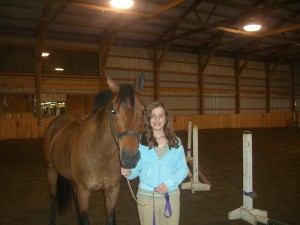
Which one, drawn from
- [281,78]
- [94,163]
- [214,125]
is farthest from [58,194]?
[281,78]

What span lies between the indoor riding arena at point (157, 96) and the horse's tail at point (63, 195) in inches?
8.5

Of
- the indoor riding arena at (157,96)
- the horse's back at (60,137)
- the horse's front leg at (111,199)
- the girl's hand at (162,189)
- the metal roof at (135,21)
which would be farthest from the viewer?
the metal roof at (135,21)

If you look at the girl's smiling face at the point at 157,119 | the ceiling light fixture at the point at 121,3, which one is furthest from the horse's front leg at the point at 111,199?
the ceiling light fixture at the point at 121,3

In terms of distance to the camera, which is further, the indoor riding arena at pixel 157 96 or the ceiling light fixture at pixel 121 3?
the ceiling light fixture at pixel 121 3

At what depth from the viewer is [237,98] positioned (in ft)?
68.3

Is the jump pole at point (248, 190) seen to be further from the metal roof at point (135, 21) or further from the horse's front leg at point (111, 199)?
the metal roof at point (135, 21)

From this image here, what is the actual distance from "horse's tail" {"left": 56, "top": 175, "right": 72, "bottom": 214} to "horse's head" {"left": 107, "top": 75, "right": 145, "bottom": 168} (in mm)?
2187

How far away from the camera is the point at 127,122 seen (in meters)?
2.12

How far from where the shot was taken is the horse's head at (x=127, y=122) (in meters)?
1.98

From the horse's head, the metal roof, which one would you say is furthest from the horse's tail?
the metal roof

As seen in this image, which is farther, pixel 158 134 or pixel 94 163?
pixel 94 163

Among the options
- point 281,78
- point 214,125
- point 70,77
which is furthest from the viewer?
point 281,78

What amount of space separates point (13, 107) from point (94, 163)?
12910mm

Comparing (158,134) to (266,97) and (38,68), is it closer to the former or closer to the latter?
(38,68)
